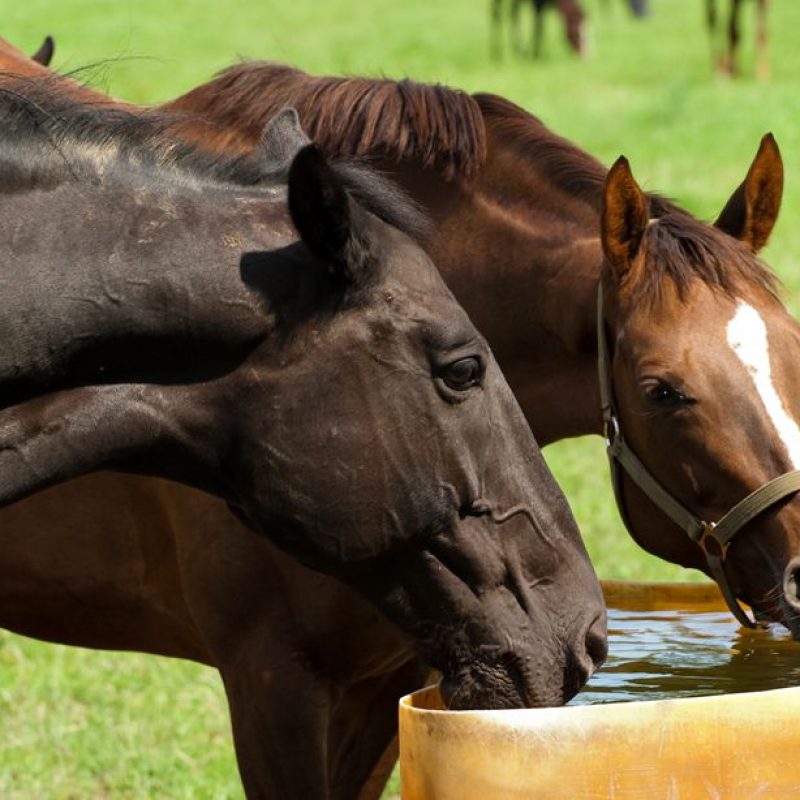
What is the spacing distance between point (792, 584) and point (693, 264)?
666 mm

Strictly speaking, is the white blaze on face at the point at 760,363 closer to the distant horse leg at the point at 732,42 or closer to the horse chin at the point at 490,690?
the horse chin at the point at 490,690

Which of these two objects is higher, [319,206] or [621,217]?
[319,206]

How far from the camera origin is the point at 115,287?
101 inches

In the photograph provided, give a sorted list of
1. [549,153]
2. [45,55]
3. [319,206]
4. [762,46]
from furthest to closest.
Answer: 1. [762,46]
2. [45,55]
3. [549,153]
4. [319,206]

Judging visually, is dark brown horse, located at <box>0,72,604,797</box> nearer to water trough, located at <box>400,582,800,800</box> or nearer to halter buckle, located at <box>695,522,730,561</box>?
water trough, located at <box>400,582,800,800</box>

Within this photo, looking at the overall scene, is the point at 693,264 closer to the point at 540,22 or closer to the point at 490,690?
the point at 490,690

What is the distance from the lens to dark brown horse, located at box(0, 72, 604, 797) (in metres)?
2.57

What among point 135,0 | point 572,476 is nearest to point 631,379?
point 572,476

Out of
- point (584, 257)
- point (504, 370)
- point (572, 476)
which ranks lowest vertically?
point (572, 476)

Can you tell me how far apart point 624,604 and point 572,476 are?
4036 mm

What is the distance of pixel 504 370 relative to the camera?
3.70m

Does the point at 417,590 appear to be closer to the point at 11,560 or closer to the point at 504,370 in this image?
the point at 504,370

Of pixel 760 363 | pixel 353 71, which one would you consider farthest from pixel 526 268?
pixel 353 71

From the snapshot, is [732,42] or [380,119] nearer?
[380,119]
